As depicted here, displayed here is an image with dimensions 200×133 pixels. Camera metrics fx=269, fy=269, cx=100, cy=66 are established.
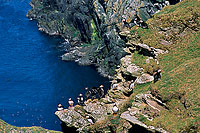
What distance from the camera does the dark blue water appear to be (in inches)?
3391

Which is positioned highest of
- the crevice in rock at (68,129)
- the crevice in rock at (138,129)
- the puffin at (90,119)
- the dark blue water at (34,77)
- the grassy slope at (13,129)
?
the dark blue water at (34,77)

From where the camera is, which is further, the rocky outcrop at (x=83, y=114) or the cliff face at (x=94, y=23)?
the cliff face at (x=94, y=23)

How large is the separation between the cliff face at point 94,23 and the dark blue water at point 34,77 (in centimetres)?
578

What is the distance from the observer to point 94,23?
420 ft

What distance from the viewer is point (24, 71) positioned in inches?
4326

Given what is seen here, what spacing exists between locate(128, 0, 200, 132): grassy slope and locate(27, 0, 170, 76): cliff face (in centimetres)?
3469

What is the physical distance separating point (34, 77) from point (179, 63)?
73548mm

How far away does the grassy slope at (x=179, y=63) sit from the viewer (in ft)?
103

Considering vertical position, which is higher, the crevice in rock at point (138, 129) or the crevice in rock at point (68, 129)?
the crevice in rock at point (68, 129)

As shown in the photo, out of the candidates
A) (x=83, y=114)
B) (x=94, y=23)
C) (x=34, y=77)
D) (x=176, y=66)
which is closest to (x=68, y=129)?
(x=83, y=114)

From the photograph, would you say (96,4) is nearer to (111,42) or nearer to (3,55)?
(111,42)

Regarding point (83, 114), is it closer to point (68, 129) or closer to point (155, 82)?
point (68, 129)

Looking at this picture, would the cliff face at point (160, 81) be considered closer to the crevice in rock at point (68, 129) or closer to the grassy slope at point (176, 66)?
the grassy slope at point (176, 66)

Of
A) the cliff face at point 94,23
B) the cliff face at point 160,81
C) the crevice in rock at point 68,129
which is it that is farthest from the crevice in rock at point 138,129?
the cliff face at point 94,23
